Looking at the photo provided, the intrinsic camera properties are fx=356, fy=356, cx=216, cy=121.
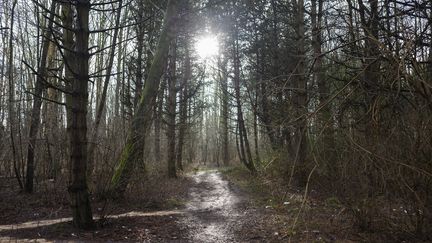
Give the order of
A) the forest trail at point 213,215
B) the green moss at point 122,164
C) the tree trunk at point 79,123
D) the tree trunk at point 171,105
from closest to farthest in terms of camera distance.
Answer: the tree trunk at point 79,123 → the forest trail at point 213,215 → the green moss at point 122,164 → the tree trunk at point 171,105

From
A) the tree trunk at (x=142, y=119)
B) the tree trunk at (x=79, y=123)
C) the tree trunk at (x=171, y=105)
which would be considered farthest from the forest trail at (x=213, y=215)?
the tree trunk at (x=171, y=105)

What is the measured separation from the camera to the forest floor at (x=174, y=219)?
6.07 m

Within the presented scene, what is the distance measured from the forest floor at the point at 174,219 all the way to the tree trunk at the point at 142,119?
75 centimetres

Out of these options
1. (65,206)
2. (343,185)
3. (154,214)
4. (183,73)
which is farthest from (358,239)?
(183,73)

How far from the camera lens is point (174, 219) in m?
8.00

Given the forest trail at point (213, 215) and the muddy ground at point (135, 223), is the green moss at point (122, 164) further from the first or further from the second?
the forest trail at point (213, 215)

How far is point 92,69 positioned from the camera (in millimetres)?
18734

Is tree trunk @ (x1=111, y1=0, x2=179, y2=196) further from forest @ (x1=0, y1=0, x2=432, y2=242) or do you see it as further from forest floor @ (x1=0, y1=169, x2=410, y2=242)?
forest floor @ (x1=0, y1=169, x2=410, y2=242)

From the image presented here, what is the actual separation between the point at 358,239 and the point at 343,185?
880 mm

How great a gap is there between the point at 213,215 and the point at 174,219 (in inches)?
47.6

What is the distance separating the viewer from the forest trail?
688 cm

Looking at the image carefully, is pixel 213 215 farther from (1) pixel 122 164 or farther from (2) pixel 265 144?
(2) pixel 265 144

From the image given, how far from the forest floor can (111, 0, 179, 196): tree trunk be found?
0.75 meters

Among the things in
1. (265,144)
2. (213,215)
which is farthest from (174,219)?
(265,144)
